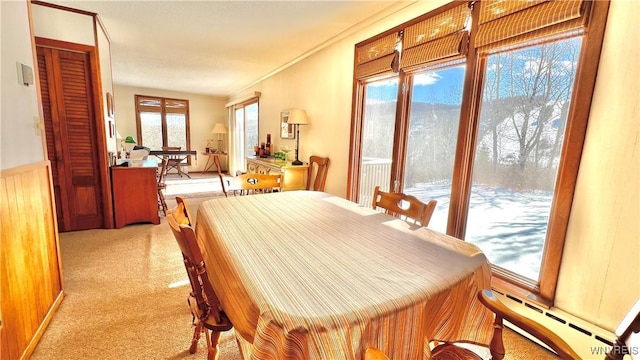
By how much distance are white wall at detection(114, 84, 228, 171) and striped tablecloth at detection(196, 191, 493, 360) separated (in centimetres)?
750

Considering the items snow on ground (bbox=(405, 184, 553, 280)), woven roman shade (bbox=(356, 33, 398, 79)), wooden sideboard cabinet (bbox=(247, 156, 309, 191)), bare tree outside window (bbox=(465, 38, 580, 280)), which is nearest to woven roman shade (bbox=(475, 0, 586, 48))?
bare tree outside window (bbox=(465, 38, 580, 280))

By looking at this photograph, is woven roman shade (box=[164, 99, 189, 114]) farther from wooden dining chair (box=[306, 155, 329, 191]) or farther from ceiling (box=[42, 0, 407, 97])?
wooden dining chair (box=[306, 155, 329, 191])

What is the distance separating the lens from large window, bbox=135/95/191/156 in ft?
24.5

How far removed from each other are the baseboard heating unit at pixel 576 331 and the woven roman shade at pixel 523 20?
1.57 m

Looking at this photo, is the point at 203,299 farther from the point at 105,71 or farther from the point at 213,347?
the point at 105,71

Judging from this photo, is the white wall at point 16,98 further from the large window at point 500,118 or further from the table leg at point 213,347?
the large window at point 500,118

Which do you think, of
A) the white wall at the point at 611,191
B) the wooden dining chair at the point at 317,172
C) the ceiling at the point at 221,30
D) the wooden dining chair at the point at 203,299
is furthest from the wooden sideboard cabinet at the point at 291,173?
the white wall at the point at 611,191

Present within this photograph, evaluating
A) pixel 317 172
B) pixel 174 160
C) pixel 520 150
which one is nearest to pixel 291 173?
pixel 317 172

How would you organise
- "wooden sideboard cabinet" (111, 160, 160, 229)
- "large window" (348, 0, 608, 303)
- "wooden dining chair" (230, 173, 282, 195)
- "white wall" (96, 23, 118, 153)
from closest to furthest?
"large window" (348, 0, 608, 303) < "wooden dining chair" (230, 173, 282, 195) < "white wall" (96, 23, 118, 153) < "wooden sideboard cabinet" (111, 160, 160, 229)

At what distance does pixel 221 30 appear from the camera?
314 centimetres

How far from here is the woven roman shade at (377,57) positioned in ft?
8.23

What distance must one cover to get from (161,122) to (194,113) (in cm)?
92

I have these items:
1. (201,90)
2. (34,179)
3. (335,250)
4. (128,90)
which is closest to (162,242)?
(34,179)

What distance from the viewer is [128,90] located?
7164 millimetres
